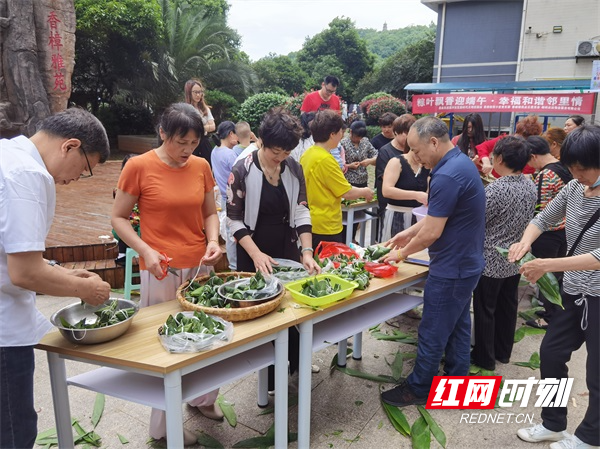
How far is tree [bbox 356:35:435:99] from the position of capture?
83.3ft

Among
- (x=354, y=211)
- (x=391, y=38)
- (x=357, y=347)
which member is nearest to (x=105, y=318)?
(x=357, y=347)

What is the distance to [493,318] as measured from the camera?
3.44 m

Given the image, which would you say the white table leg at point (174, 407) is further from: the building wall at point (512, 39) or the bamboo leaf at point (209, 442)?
the building wall at point (512, 39)

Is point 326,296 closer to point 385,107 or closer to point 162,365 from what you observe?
point 162,365

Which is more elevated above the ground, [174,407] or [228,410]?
[174,407]

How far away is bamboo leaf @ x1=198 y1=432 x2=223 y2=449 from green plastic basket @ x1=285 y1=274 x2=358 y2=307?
1.02 meters

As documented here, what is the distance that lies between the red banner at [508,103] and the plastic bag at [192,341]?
1118 cm

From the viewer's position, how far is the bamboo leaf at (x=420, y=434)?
2.64m

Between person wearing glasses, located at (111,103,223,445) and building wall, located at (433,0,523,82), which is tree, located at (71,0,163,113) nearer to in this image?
building wall, located at (433,0,523,82)

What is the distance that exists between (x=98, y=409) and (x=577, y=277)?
2978mm

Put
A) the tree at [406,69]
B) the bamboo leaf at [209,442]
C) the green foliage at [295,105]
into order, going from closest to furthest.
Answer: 1. the bamboo leaf at [209,442]
2. the green foliage at [295,105]
3. the tree at [406,69]

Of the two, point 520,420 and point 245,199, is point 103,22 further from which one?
point 520,420

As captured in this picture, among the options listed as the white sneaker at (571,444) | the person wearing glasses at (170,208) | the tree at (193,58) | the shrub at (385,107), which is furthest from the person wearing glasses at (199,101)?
the shrub at (385,107)

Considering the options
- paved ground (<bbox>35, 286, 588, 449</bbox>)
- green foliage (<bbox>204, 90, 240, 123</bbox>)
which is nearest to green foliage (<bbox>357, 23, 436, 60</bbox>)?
green foliage (<bbox>204, 90, 240, 123</bbox>)
